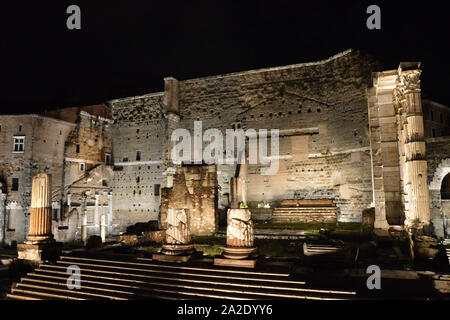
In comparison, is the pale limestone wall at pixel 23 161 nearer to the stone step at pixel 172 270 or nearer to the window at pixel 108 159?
the window at pixel 108 159

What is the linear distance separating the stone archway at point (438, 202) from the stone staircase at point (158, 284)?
15.0 m

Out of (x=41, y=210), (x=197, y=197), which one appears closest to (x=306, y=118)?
(x=197, y=197)

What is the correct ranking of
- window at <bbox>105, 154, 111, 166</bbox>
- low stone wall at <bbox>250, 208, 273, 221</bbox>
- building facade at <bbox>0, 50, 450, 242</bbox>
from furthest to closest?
window at <bbox>105, 154, 111, 166</bbox>
low stone wall at <bbox>250, 208, 273, 221</bbox>
building facade at <bbox>0, 50, 450, 242</bbox>

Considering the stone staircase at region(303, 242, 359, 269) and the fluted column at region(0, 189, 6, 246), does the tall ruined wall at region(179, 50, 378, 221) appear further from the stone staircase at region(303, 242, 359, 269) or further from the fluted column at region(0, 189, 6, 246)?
the fluted column at region(0, 189, 6, 246)

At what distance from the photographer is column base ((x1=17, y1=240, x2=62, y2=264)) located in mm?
10294

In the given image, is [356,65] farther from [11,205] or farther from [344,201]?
[11,205]

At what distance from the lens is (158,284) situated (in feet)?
24.7

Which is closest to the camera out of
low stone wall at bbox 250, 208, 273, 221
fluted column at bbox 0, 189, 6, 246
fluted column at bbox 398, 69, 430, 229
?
fluted column at bbox 398, 69, 430, 229

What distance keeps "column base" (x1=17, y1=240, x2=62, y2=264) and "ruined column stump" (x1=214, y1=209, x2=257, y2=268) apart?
6371 millimetres

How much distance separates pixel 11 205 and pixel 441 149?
3090 cm

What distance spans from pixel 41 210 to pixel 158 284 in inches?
255

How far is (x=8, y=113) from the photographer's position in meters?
25.6

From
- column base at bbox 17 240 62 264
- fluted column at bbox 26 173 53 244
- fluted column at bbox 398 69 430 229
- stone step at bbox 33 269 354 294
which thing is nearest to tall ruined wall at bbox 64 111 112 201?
Answer: fluted column at bbox 26 173 53 244
